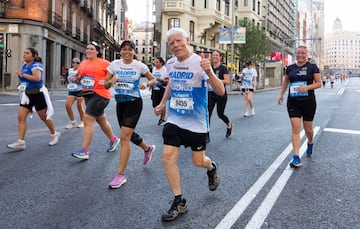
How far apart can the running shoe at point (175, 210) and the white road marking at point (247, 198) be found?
39cm

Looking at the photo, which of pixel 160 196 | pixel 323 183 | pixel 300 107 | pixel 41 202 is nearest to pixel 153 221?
pixel 160 196

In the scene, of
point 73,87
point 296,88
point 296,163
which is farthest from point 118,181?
point 73,87

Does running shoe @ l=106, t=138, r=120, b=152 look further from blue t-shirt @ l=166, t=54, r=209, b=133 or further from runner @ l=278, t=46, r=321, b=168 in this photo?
blue t-shirt @ l=166, t=54, r=209, b=133

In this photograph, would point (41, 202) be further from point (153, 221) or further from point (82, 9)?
point (82, 9)

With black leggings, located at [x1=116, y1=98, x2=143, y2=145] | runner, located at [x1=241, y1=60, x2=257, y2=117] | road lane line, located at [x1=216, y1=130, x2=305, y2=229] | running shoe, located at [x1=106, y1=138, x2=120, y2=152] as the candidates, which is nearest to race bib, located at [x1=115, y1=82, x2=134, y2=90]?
black leggings, located at [x1=116, y1=98, x2=143, y2=145]

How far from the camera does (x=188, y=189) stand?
14.5 feet

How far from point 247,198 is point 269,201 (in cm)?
23

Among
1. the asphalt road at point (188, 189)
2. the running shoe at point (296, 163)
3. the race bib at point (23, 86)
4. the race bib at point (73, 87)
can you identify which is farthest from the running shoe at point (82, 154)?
the race bib at point (73, 87)

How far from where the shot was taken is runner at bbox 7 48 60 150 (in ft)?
21.3

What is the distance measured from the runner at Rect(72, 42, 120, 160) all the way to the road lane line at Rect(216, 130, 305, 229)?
251cm

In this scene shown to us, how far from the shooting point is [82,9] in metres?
38.2

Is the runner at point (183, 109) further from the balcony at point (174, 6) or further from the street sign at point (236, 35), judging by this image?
the balcony at point (174, 6)

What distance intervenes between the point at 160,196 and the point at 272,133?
5.28m

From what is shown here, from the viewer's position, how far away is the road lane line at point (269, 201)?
3446mm
